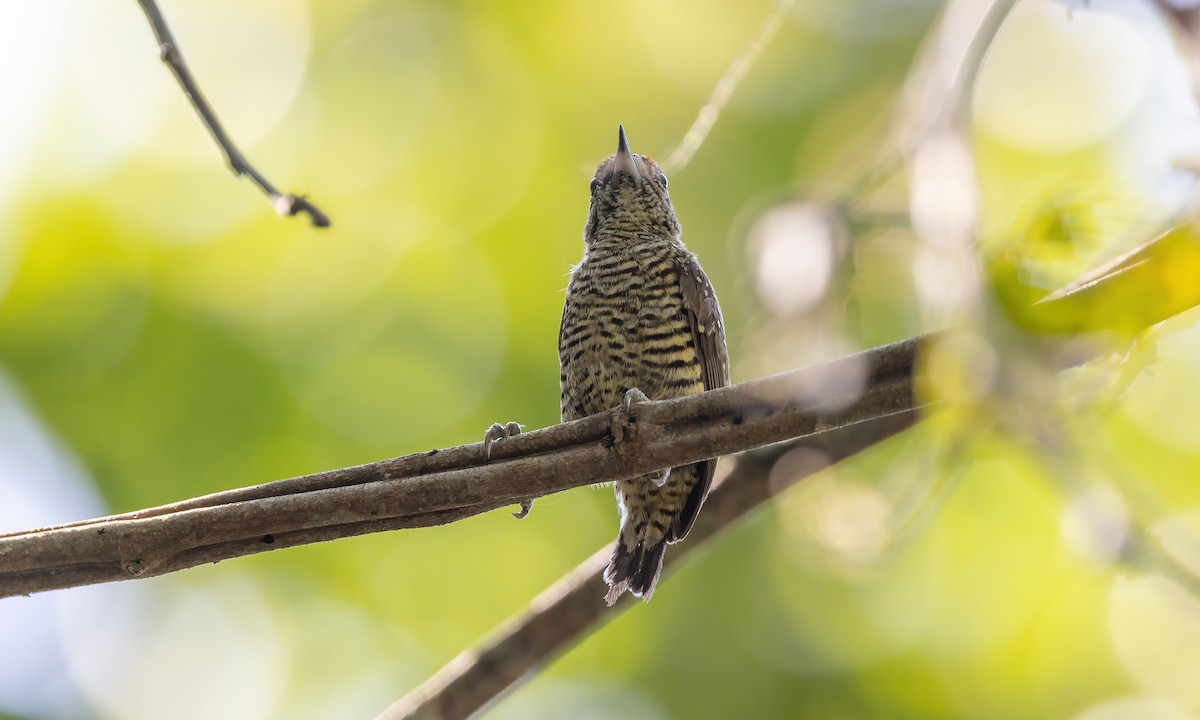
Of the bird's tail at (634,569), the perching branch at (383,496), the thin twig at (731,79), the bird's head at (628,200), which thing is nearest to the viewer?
the thin twig at (731,79)

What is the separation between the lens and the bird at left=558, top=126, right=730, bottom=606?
12.3 feet

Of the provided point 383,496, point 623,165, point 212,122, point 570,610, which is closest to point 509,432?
point 570,610

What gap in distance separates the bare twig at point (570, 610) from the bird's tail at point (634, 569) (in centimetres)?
6

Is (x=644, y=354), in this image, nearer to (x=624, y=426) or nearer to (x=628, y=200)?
(x=628, y=200)

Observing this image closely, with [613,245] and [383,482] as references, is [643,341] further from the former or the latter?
[383,482]

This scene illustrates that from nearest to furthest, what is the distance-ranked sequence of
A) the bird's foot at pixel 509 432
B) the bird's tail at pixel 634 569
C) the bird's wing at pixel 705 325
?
the bird's foot at pixel 509 432 → the bird's tail at pixel 634 569 → the bird's wing at pixel 705 325

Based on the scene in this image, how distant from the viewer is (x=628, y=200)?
4.71 m

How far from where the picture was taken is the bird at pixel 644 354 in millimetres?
3760

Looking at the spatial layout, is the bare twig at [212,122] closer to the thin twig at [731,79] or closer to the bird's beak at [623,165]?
the thin twig at [731,79]

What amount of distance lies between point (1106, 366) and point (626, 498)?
231 cm

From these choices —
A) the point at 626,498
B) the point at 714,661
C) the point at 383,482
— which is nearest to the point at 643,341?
the point at 626,498

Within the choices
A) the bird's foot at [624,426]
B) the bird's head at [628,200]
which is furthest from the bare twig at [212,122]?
the bird's head at [628,200]

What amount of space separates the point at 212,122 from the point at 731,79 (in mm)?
1067

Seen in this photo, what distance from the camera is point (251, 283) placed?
6551 millimetres
